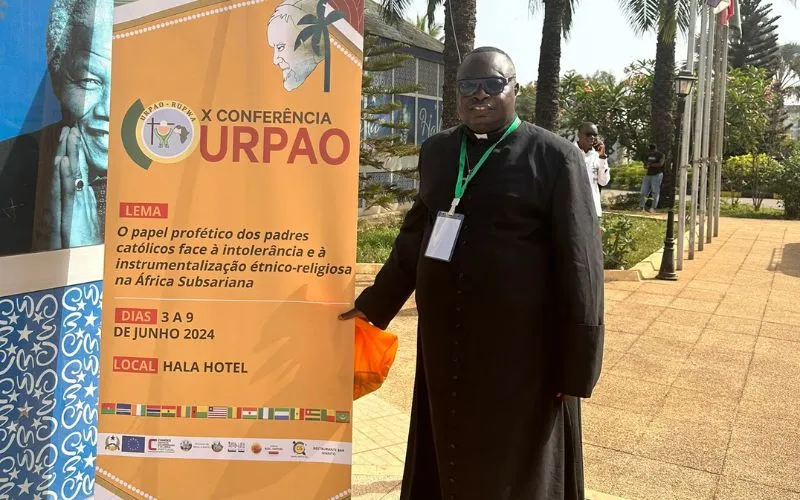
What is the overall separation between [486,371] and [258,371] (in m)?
0.80

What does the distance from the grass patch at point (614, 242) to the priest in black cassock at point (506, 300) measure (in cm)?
713

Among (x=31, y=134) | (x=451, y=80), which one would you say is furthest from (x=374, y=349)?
(x=451, y=80)

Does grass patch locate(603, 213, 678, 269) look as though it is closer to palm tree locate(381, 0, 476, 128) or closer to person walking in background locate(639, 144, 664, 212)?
palm tree locate(381, 0, 476, 128)

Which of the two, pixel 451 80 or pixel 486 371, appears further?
pixel 451 80

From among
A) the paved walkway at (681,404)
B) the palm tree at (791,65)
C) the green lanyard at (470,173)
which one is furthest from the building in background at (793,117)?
the green lanyard at (470,173)

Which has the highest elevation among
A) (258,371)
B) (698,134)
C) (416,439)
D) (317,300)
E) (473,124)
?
(698,134)

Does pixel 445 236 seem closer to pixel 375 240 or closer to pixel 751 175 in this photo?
pixel 375 240

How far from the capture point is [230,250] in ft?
8.29

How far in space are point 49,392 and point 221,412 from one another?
0.65 meters

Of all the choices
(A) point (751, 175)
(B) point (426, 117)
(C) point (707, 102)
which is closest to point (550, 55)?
(C) point (707, 102)

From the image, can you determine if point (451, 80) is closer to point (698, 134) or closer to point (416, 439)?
point (698, 134)

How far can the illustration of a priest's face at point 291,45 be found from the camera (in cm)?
248

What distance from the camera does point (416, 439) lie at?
270 centimetres

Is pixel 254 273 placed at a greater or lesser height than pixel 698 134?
lesser
